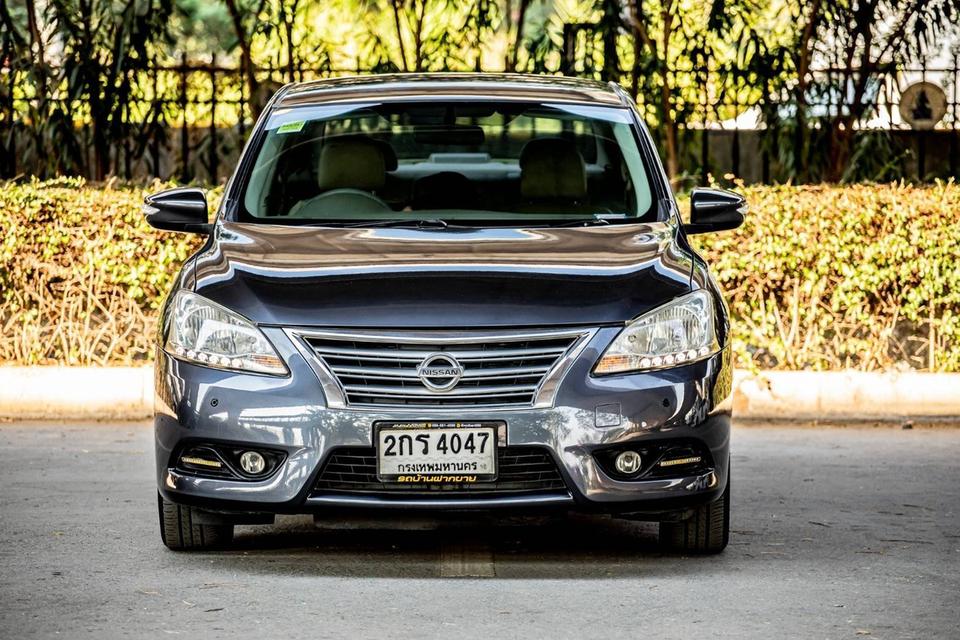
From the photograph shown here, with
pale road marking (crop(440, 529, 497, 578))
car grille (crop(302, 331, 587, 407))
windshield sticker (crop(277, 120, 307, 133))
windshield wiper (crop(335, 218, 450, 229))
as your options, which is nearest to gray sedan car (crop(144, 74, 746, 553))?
car grille (crop(302, 331, 587, 407))

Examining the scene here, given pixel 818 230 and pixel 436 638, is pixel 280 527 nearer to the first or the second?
pixel 436 638

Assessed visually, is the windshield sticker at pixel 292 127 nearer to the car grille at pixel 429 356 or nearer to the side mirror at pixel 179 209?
the side mirror at pixel 179 209

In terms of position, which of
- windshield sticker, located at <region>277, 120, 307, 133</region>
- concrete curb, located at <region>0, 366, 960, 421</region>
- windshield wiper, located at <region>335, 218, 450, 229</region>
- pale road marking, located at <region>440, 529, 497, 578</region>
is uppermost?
windshield sticker, located at <region>277, 120, 307, 133</region>

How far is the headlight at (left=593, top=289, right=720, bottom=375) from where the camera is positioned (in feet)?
18.8

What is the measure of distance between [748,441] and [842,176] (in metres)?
5.81

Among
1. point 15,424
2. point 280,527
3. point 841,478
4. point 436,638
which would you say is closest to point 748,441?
point 841,478

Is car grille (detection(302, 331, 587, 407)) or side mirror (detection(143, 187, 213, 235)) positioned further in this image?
side mirror (detection(143, 187, 213, 235))

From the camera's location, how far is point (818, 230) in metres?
10.5

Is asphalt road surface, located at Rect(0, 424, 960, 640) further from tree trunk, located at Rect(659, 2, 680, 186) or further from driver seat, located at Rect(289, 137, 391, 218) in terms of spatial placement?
tree trunk, located at Rect(659, 2, 680, 186)

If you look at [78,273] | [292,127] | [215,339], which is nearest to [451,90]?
[292,127]

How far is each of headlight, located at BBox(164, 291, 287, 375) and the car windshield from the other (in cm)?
89

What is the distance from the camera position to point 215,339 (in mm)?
5848

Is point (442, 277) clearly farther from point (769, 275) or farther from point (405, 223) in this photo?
point (769, 275)

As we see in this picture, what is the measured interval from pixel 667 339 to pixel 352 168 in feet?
6.36
